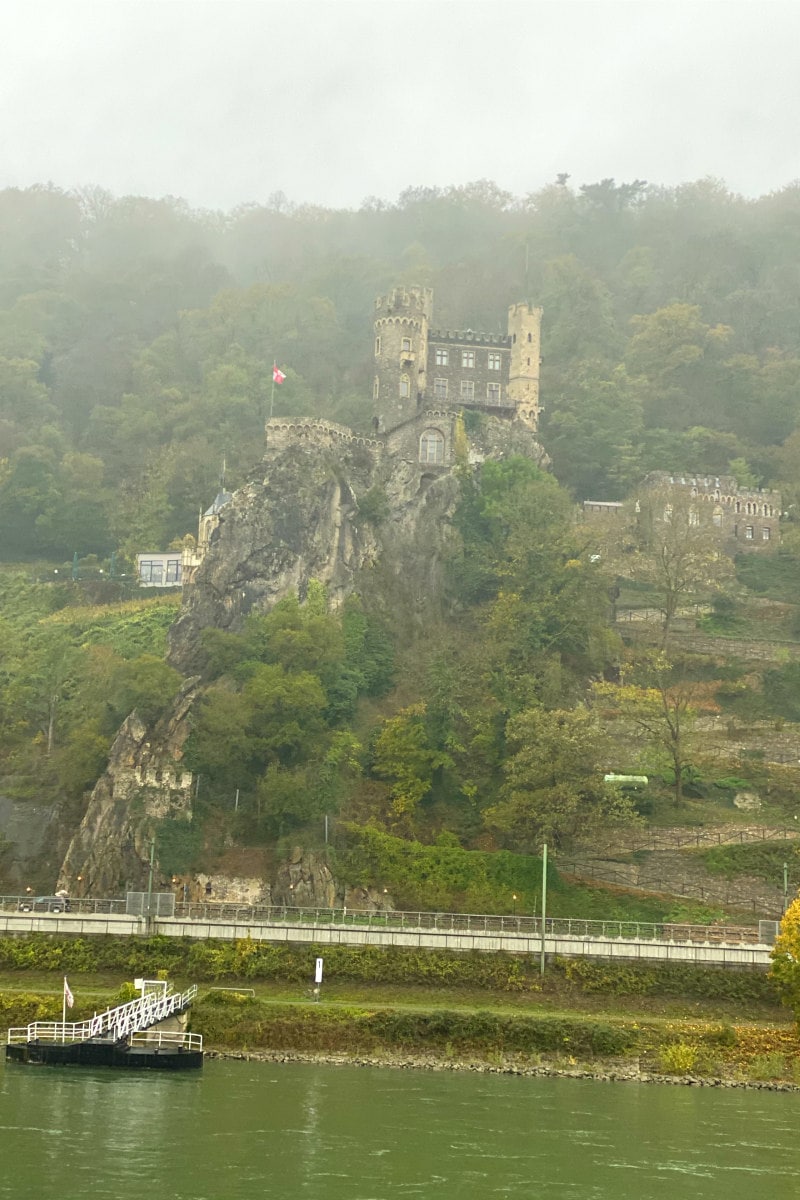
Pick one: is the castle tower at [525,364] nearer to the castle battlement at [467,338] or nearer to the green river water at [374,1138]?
the castle battlement at [467,338]

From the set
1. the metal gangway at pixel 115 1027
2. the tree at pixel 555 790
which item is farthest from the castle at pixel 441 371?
the metal gangway at pixel 115 1027

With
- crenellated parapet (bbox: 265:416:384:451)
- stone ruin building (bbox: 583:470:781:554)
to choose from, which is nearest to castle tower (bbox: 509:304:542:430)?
stone ruin building (bbox: 583:470:781:554)

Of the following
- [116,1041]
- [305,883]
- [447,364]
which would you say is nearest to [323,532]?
[447,364]

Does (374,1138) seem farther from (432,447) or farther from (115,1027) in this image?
(432,447)

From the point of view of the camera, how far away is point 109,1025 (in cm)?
4666

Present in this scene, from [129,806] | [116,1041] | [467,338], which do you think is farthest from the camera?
[467,338]

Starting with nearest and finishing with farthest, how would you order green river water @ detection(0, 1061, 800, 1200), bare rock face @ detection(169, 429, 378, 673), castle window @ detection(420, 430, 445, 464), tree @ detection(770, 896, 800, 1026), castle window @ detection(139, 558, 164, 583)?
green river water @ detection(0, 1061, 800, 1200)
tree @ detection(770, 896, 800, 1026)
bare rock face @ detection(169, 429, 378, 673)
castle window @ detection(420, 430, 445, 464)
castle window @ detection(139, 558, 164, 583)

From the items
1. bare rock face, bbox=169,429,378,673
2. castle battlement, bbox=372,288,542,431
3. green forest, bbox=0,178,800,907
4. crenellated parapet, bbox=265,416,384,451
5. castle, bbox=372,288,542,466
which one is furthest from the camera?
A: castle battlement, bbox=372,288,542,431

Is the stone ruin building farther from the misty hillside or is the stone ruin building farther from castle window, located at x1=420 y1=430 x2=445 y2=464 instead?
castle window, located at x1=420 y1=430 x2=445 y2=464

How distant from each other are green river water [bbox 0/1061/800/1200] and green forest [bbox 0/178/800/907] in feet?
77.2

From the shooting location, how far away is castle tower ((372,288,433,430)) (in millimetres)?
98375

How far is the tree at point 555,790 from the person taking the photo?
6662 cm

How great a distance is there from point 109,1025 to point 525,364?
2629 inches

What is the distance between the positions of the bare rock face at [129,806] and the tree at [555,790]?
1510 centimetres
